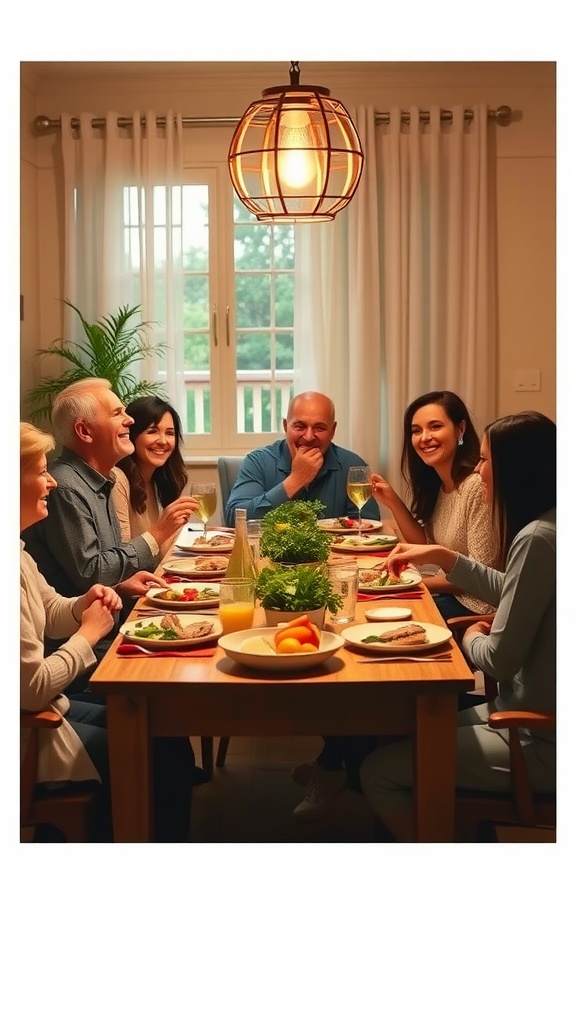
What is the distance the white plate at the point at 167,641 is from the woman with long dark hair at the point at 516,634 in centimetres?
44

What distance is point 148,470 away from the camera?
13.2ft

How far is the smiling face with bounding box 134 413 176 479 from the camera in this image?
13.0ft

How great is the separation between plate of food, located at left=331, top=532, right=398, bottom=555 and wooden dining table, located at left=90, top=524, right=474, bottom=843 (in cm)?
132

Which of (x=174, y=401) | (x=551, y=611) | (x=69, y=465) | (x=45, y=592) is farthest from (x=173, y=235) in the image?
(x=551, y=611)

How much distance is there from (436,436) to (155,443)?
0.97 metres

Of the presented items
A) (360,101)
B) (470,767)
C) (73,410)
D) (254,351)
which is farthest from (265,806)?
(360,101)

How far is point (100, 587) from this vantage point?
259cm

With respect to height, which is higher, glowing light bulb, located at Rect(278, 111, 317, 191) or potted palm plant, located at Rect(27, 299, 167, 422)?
glowing light bulb, located at Rect(278, 111, 317, 191)

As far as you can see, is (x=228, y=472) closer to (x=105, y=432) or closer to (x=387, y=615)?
(x=105, y=432)

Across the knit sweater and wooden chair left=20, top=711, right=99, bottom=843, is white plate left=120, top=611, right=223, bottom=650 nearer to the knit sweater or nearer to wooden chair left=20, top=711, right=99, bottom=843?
wooden chair left=20, top=711, right=99, bottom=843

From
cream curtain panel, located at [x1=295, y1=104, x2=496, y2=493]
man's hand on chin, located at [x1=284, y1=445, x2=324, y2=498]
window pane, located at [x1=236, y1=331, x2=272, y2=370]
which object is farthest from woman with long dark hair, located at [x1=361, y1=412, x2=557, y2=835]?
window pane, located at [x1=236, y1=331, x2=272, y2=370]
